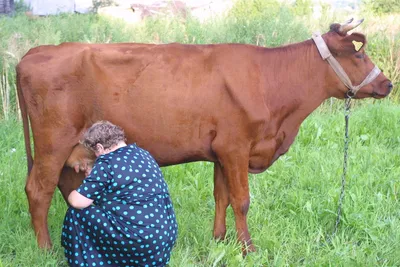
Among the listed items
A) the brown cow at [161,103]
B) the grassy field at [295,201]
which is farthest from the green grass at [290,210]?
the brown cow at [161,103]

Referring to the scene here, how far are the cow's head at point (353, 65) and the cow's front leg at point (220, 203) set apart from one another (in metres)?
1.12

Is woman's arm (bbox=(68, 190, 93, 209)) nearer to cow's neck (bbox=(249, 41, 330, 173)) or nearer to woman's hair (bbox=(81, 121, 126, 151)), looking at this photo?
woman's hair (bbox=(81, 121, 126, 151))

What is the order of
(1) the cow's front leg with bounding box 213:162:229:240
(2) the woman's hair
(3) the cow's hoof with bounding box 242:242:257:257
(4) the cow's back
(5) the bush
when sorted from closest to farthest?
1. (2) the woman's hair
2. (4) the cow's back
3. (3) the cow's hoof with bounding box 242:242:257:257
4. (1) the cow's front leg with bounding box 213:162:229:240
5. (5) the bush

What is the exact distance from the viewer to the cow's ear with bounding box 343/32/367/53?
173 inches

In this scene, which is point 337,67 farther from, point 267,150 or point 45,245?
point 45,245

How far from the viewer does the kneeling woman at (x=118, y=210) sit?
11.6ft

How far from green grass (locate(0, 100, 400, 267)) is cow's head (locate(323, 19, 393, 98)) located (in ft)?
3.59

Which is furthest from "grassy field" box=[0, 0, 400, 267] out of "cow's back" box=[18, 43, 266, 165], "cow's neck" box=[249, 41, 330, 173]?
"cow's back" box=[18, 43, 266, 165]

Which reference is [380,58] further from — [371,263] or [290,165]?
[371,263]

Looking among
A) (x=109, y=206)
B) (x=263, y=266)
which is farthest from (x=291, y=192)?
(x=109, y=206)

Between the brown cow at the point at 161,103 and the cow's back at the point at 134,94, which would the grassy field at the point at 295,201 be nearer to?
the brown cow at the point at 161,103

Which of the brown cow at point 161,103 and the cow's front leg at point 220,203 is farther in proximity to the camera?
the cow's front leg at point 220,203

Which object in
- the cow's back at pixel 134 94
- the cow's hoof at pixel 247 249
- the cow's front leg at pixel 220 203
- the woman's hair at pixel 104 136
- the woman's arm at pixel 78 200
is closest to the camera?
the woman's arm at pixel 78 200

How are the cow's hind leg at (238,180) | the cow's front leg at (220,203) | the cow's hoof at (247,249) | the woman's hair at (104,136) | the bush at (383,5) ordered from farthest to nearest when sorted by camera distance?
1. the bush at (383,5)
2. the cow's front leg at (220,203)
3. the cow's hoof at (247,249)
4. the cow's hind leg at (238,180)
5. the woman's hair at (104,136)
